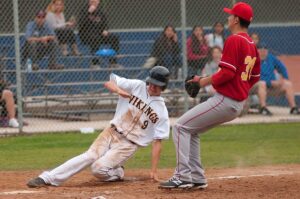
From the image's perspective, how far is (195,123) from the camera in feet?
27.2

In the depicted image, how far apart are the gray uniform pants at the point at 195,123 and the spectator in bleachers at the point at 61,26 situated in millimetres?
7908

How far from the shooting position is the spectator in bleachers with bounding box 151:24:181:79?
16.3 m

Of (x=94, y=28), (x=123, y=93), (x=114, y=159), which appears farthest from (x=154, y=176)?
(x=94, y=28)

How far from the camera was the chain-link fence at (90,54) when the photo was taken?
1590cm

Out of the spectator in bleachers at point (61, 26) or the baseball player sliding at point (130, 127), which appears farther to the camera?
the spectator in bleachers at point (61, 26)

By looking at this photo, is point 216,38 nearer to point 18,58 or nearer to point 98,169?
point 18,58

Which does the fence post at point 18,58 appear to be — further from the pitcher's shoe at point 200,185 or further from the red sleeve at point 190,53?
the pitcher's shoe at point 200,185

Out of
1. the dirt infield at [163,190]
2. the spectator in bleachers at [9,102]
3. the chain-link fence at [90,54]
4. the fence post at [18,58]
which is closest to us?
the dirt infield at [163,190]

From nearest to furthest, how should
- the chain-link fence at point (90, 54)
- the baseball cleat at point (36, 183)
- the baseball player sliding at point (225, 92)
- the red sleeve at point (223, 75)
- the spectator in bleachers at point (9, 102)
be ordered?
1. the red sleeve at point (223, 75)
2. the baseball player sliding at point (225, 92)
3. the baseball cleat at point (36, 183)
4. the spectator in bleachers at point (9, 102)
5. the chain-link fence at point (90, 54)

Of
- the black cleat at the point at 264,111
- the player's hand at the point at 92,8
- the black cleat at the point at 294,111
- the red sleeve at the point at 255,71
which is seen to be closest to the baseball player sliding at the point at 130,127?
the red sleeve at the point at 255,71

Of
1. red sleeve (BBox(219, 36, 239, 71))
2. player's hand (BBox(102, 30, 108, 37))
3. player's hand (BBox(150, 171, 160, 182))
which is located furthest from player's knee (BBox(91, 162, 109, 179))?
player's hand (BBox(102, 30, 108, 37))

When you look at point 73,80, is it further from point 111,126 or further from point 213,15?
point 111,126

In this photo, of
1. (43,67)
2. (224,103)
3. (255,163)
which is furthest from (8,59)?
(224,103)

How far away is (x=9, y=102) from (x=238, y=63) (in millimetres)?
7667
